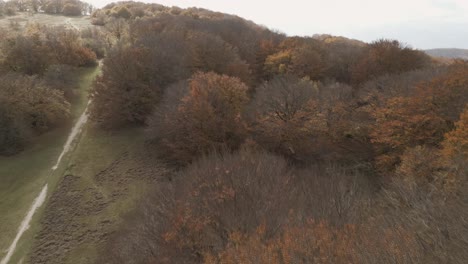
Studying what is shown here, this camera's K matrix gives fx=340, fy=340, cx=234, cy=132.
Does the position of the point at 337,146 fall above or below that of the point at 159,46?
below

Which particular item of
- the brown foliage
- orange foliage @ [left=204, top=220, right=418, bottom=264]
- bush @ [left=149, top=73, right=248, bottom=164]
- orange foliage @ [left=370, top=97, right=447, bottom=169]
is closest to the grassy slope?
bush @ [left=149, top=73, right=248, bottom=164]

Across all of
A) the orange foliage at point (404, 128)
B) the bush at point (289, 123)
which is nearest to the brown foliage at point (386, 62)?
the bush at point (289, 123)

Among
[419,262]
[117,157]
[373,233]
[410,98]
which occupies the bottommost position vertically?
[117,157]

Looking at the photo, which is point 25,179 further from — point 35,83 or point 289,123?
point 289,123

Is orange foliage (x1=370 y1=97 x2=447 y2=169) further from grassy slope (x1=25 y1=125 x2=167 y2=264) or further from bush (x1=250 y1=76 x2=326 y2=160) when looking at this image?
grassy slope (x1=25 y1=125 x2=167 y2=264)

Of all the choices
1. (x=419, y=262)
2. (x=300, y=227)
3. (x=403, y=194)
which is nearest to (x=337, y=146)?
(x=403, y=194)

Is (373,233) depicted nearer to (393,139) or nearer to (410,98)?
(393,139)

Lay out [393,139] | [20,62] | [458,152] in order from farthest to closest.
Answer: [20,62] < [393,139] < [458,152]
